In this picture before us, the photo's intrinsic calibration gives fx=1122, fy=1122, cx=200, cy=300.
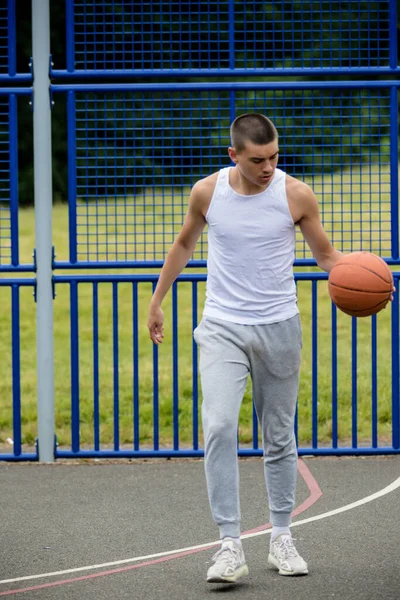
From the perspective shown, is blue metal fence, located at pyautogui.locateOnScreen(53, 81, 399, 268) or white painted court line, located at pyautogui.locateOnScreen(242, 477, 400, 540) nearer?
white painted court line, located at pyautogui.locateOnScreen(242, 477, 400, 540)

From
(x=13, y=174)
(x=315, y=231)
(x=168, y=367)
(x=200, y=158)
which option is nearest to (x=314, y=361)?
(x=200, y=158)

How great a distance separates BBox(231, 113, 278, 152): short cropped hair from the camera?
462cm

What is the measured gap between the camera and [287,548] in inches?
197

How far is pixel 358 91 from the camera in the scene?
739cm

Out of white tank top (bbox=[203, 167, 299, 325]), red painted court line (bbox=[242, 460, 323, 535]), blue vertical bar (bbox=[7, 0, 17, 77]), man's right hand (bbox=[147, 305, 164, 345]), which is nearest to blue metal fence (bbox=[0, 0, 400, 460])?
blue vertical bar (bbox=[7, 0, 17, 77])

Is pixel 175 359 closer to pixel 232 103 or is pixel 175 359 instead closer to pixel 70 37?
pixel 232 103

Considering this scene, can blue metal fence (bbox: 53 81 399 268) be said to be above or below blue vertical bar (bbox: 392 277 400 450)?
above

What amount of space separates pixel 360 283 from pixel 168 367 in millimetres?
7022

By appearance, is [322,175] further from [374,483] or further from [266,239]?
[266,239]

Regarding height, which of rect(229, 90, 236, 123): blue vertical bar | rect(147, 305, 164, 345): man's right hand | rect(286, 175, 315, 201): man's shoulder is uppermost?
rect(229, 90, 236, 123): blue vertical bar

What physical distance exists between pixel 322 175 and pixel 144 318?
27.8ft

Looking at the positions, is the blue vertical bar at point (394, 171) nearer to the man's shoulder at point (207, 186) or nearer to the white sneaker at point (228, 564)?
the man's shoulder at point (207, 186)

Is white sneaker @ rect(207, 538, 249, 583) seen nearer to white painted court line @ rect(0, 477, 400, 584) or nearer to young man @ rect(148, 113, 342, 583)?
young man @ rect(148, 113, 342, 583)

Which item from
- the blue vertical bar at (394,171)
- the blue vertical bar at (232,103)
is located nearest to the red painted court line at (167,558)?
the blue vertical bar at (394,171)
